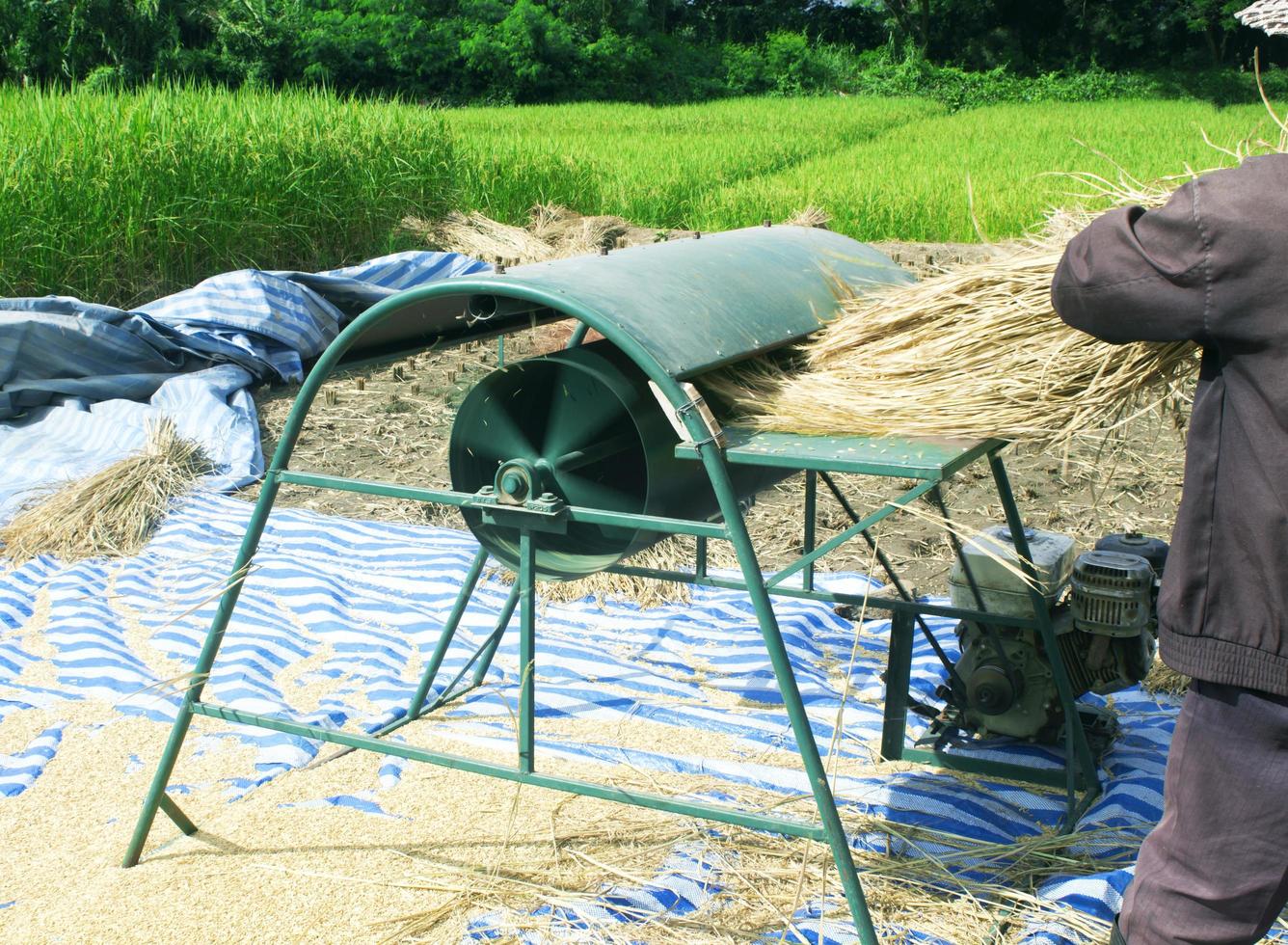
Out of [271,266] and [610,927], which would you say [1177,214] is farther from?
[271,266]

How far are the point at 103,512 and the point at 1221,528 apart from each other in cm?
430

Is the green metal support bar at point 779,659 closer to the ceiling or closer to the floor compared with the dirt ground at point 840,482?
closer to the ceiling

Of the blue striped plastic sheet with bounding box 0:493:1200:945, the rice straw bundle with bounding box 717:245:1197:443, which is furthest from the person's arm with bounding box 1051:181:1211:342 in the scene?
the blue striped plastic sheet with bounding box 0:493:1200:945

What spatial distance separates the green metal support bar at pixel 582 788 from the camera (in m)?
2.19

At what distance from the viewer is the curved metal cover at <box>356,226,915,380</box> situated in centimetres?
222

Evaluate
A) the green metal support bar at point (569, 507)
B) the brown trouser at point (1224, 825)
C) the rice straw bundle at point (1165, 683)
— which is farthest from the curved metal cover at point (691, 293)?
the rice straw bundle at point (1165, 683)

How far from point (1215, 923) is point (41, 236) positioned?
6941 millimetres

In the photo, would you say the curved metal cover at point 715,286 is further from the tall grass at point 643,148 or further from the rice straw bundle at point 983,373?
the tall grass at point 643,148

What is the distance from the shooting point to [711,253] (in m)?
2.80

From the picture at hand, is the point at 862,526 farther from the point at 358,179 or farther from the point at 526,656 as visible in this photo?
the point at 358,179

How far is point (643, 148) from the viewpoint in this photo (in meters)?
15.5

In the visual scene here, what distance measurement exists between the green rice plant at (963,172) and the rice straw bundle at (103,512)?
12.8 feet

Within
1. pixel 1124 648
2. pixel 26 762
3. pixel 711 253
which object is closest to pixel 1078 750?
pixel 1124 648

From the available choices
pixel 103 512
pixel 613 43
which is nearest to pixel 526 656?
pixel 103 512
